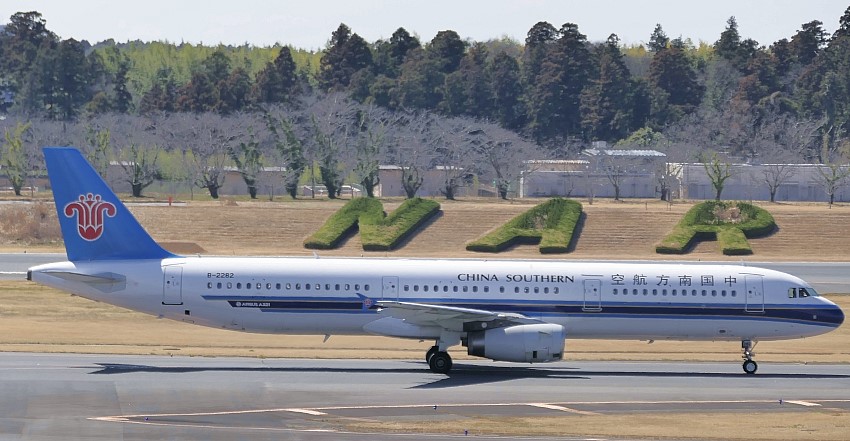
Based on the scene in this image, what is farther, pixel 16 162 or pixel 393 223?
pixel 16 162

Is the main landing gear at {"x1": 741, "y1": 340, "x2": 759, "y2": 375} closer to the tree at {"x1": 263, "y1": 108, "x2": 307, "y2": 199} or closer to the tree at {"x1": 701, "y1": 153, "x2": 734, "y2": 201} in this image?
the tree at {"x1": 701, "y1": 153, "x2": 734, "y2": 201}

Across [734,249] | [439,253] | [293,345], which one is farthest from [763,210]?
[293,345]

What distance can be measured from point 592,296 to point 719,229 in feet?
159

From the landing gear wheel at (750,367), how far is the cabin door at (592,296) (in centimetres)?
482

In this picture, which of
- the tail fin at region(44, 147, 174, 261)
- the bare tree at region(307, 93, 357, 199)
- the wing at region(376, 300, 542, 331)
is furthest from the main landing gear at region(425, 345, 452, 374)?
the bare tree at region(307, 93, 357, 199)

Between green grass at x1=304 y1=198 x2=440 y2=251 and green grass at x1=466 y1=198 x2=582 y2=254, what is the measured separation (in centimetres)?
553

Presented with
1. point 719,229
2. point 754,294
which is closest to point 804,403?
point 754,294

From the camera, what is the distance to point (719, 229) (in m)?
83.7

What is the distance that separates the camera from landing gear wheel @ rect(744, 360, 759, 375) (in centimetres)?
3750

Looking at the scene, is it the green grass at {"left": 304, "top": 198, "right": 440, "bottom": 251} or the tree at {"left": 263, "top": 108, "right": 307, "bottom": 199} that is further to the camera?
the tree at {"left": 263, "top": 108, "right": 307, "bottom": 199}

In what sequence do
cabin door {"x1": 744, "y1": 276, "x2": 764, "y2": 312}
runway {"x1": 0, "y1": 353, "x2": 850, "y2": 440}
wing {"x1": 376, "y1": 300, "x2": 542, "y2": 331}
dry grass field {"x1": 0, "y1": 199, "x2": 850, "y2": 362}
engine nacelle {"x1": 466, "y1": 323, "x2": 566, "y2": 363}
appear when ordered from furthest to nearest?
1. dry grass field {"x1": 0, "y1": 199, "x2": 850, "y2": 362}
2. cabin door {"x1": 744, "y1": 276, "x2": 764, "y2": 312}
3. engine nacelle {"x1": 466, "y1": 323, "x2": 566, "y2": 363}
4. wing {"x1": 376, "y1": 300, "x2": 542, "y2": 331}
5. runway {"x1": 0, "y1": 353, "x2": 850, "y2": 440}

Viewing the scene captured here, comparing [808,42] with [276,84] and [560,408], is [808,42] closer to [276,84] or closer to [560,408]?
[276,84]

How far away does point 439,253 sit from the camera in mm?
79562

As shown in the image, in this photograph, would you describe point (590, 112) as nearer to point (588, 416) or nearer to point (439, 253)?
point (439, 253)
